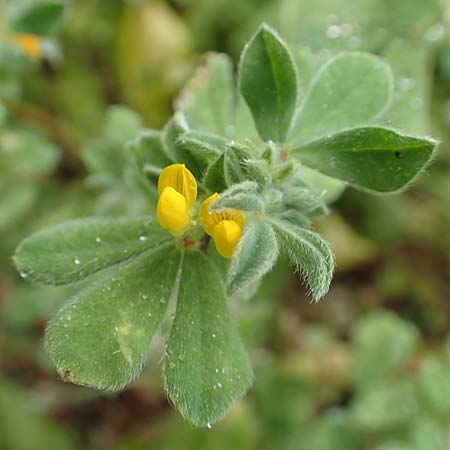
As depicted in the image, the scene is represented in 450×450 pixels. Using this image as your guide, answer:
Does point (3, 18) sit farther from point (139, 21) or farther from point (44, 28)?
point (139, 21)

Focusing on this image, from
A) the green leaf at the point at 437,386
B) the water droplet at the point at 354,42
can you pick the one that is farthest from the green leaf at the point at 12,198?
the green leaf at the point at 437,386

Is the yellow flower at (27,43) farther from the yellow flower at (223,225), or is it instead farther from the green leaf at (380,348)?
the green leaf at (380,348)

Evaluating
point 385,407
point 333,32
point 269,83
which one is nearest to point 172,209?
point 269,83

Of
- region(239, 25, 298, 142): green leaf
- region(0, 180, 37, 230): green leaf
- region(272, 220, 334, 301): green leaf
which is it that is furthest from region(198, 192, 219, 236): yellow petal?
region(0, 180, 37, 230): green leaf

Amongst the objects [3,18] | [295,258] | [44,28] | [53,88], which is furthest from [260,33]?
[53,88]

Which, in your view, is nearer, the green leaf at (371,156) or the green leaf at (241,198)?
the green leaf at (241,198)

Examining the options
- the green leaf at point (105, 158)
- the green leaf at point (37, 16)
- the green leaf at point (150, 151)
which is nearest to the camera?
the green leaf at point (150, 151)
